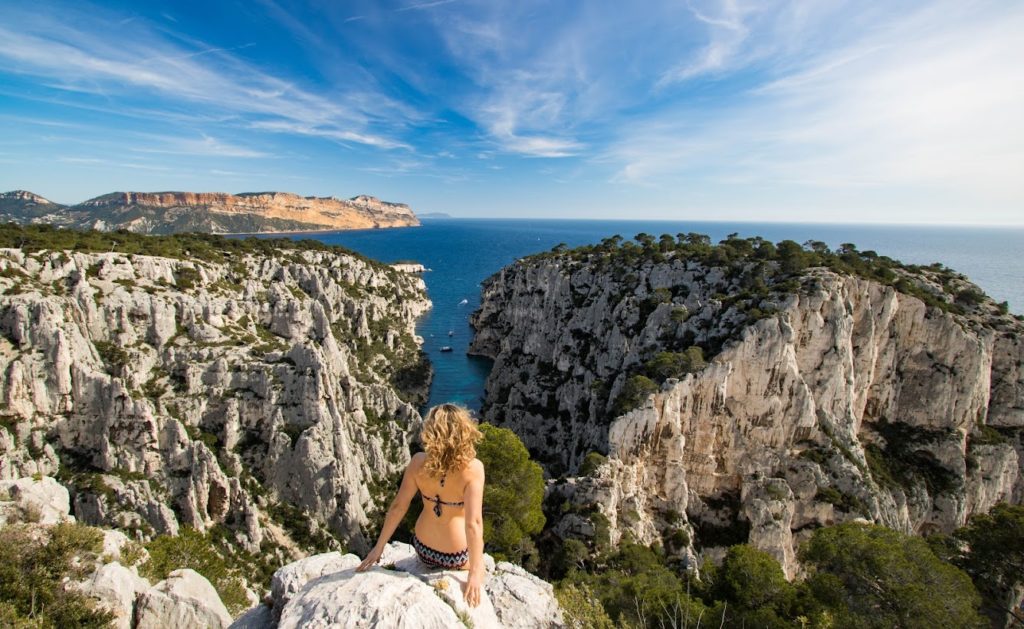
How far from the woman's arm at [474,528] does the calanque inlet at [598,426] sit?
1057 centimetres

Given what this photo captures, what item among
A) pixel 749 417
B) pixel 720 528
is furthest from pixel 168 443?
pixel 749 417

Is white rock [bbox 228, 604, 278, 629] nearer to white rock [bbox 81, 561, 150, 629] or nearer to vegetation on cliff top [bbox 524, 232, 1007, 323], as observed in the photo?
white rock [bbox 81, 561, 150, 629]

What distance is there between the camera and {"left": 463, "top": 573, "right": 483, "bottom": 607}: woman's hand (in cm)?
675

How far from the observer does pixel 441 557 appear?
284 inches

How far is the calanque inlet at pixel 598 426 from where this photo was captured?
25.5 meters

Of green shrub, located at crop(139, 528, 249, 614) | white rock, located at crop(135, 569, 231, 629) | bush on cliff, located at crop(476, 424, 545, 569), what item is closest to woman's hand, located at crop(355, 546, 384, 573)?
Result: white rock, located at crop(135, 569, 231, 629)

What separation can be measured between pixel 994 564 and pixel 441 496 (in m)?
32.9

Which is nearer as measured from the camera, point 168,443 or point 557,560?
point 557,560

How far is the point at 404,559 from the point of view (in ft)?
27.3

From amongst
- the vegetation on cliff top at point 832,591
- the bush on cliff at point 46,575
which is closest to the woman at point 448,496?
the bush on cliff at point 46,575

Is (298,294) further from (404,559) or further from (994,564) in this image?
(994,564)

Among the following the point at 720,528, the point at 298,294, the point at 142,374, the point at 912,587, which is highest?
the point at 298,294

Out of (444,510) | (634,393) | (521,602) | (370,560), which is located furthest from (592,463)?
(444,510)

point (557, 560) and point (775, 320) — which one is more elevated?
point (775, 320)
